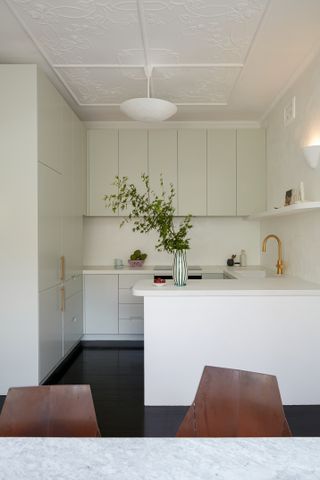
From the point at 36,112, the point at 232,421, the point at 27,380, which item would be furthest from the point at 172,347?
the point at 36,112

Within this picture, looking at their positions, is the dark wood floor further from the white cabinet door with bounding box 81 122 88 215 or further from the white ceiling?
the white ceiling

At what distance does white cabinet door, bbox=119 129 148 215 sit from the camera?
165 inches

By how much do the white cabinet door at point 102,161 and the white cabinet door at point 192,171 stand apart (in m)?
0.64

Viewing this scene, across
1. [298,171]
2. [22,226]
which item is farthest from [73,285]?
[298,171]

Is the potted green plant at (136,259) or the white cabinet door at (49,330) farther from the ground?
the potted green plant at (136,259)

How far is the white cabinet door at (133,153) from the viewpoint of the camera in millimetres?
4195

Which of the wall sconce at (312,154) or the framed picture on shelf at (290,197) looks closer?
the wall sconce at (312,154)

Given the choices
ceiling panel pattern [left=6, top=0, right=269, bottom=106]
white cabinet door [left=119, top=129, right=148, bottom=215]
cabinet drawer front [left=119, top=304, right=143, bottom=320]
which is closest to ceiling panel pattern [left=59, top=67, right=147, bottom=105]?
ceiling panel pattern [left=6, top=0, right=269, bottom=106]

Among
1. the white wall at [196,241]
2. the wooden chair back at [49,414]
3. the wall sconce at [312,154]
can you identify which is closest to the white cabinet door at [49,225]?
the white wall at [196,241]

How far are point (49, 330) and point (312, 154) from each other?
8.50ft

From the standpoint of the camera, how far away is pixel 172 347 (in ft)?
8.22

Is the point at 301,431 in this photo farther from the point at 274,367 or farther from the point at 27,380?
the point at 27,380

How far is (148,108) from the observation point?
2.56 metres

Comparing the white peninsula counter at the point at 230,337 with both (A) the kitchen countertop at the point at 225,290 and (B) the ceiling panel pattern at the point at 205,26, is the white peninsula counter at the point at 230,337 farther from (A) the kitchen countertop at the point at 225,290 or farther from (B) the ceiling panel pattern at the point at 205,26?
(B) the ceiling panel pattern at the point at 205,26
